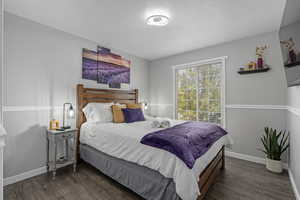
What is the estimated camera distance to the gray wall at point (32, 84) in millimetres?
2141

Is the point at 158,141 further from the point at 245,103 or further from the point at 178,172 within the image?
the point at 245,103

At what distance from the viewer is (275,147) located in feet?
7.98

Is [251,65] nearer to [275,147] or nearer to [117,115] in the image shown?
[275,147]

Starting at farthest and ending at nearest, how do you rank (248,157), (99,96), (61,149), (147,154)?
(99,96) < (248,157) < (61,149) < (147,154)

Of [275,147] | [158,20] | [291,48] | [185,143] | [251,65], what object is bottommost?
[275,147]

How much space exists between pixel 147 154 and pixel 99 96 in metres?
2.06

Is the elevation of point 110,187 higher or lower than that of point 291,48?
lower

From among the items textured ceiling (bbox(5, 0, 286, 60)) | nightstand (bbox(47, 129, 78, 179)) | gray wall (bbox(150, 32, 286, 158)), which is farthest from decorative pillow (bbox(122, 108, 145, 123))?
gray wall (bbox(150, 32, 286, 158))

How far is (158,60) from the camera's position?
4551mm

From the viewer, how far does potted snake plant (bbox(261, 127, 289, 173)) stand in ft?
7.94

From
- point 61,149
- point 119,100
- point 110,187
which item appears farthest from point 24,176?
point 119,100

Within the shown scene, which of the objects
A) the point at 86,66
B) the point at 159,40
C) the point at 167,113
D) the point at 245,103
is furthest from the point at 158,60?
the point at 245,103

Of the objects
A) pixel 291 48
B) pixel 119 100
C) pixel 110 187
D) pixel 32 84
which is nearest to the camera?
pixel 291 48

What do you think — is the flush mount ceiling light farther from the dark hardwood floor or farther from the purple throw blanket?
the dark hardwood floor
